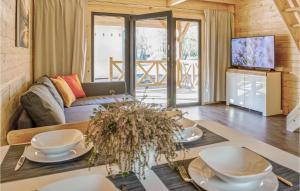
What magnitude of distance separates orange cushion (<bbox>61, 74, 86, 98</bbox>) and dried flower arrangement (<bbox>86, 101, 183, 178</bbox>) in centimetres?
330

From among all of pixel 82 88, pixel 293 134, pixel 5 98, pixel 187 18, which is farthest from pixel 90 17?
pixel 293 134

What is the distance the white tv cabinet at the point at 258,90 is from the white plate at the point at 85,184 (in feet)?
14.7

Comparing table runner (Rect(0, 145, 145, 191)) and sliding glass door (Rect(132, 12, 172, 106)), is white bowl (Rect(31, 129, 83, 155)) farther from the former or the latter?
sliding glass door (Rect(132, 12, 172, 106))

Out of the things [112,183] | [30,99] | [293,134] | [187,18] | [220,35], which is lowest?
[293,134]

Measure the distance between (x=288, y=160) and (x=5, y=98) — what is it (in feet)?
6.47

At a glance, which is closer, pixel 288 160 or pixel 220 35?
pixel 288 160

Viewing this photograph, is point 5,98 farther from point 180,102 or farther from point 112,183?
point 180,102

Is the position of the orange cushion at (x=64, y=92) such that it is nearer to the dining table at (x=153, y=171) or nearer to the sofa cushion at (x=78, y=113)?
the sofa cushion at (x=78, y=113)

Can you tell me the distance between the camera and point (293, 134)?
12.1 ft

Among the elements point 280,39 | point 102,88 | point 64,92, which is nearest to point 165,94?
point 102,88

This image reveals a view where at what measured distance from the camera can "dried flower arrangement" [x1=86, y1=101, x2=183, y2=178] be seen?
84 cm

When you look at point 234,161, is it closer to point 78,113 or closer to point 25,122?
point 25,122

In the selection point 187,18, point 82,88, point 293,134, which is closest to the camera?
point 293,134

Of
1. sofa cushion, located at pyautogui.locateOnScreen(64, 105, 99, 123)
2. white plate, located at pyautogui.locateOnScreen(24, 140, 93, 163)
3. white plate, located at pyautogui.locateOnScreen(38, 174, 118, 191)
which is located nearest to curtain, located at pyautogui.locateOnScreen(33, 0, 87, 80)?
sofa cushion, located at pyautogui.locateOnScreen(64, 105, 99, 123)
